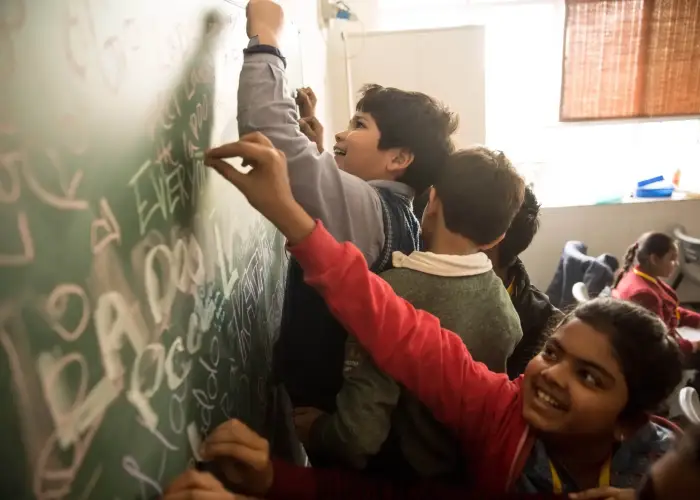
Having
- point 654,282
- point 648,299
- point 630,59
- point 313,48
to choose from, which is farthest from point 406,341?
point 630,59

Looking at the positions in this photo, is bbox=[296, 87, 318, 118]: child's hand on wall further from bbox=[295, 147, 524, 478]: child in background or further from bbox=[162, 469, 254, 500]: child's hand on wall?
bbox=[162, 469, 254, 500]: child's hand on wall

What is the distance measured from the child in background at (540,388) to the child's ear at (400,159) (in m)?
0.37

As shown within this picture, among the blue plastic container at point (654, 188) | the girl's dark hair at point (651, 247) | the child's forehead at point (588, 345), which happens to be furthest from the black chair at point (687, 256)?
the child's forehead at point (588, 345)

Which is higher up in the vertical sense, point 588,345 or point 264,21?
point 264,21

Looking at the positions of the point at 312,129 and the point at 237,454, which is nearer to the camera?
the point at 237,454

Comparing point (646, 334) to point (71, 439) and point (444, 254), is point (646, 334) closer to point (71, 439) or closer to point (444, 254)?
point (444, 254)

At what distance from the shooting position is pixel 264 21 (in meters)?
0.76

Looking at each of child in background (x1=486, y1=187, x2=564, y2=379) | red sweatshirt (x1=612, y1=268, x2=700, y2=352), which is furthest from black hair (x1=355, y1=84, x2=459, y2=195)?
red sweatshirt (x1=612, y1=268, x2=700, y2=352)

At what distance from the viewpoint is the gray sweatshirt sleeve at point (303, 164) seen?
0.71 meters

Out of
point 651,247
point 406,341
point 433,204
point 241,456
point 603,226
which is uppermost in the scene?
point 433,204

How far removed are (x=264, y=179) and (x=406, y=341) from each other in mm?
298

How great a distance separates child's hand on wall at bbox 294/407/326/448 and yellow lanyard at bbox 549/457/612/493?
38 cm

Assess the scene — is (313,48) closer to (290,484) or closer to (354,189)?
(354,189)

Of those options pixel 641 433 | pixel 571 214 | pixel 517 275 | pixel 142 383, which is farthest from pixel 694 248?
pixel 142 383
